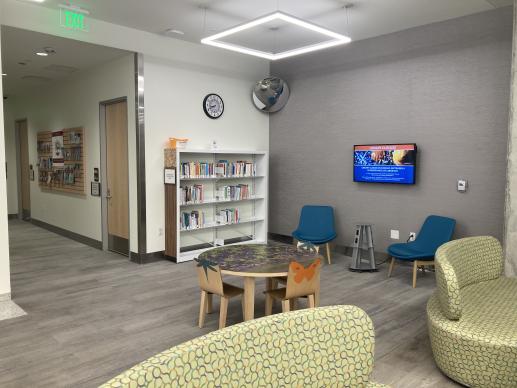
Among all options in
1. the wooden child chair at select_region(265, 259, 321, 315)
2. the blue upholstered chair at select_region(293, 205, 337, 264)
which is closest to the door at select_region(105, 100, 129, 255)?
the blue upholstered chair at select_region(293, 205, 337, 264)

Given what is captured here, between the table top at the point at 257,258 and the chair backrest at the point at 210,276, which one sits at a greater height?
the table top at the point at 257,258

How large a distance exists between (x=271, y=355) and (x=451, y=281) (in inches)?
64.0

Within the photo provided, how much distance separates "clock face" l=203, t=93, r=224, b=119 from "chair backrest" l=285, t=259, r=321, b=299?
12.3 feet

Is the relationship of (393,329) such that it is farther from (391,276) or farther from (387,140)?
(387,140)

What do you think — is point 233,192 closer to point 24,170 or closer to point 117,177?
point 117,177

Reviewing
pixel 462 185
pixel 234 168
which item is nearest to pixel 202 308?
pixel 234 168

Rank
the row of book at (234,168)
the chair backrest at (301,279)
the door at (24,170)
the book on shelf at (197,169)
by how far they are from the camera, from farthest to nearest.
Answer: the door at (24,170), the row of book at (234,168), the book on shelf at (197,169), the chair backrest at (301,279)

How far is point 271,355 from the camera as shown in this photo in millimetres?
1642

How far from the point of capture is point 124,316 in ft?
13.1

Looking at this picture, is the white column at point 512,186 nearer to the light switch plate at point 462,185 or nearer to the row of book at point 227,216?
the light switch plate at point 462,185

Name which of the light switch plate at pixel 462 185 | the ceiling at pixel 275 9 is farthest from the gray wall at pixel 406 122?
the ceiling at pixel 275 9

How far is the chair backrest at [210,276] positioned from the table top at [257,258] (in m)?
0.07

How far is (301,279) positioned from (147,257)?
10.5 feet

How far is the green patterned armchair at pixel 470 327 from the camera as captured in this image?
2.59m
